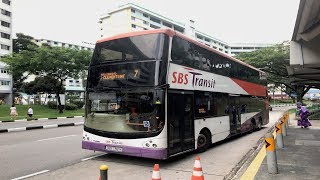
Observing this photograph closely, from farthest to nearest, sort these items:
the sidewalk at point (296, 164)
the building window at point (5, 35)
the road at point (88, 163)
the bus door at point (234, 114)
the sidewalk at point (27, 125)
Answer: the building window at point (5, 35) → the sidewalk at point (27, 125) → the bus door at point (234, 114) → the road at point (88, 163) → the sidewalk at point (296, 164)

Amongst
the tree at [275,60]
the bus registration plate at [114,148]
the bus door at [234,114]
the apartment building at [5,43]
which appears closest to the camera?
the bus registration plate at [114,148]

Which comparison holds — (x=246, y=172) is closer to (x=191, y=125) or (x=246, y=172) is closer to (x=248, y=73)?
(x=191, y=125)

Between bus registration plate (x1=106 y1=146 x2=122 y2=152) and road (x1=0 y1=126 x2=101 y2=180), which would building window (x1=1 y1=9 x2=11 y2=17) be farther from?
bus registration plate (x1=106 y1=146 x2=122 y2=152)

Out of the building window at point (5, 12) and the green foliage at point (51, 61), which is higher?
the building window at point (5, 12)

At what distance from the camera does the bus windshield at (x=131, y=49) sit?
8383 mm

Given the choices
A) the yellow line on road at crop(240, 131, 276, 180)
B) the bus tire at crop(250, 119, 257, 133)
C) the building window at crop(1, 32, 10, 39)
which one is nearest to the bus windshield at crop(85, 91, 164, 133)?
the yellow line on road at crop(240, 131, 276, 180)

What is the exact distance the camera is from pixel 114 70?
8727 millimetres

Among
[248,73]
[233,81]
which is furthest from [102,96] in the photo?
[248,73]

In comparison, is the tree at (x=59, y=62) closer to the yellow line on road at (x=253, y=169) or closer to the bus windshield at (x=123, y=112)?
the bus windshield at (x=123, y=112)

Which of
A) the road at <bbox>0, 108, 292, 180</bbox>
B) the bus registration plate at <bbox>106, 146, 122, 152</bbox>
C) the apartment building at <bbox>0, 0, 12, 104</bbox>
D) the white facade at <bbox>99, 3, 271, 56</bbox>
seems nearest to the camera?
the road at <bbox>0, 108, 292, 180</bbox>

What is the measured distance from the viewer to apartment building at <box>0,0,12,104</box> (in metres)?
55.2

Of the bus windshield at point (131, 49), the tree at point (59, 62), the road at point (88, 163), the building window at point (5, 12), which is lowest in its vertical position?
the road at point (88, 163)

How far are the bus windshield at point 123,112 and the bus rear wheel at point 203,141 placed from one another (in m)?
2.53

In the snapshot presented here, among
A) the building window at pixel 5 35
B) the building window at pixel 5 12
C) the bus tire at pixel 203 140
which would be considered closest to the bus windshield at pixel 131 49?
the bus tire at pixel 203 140
